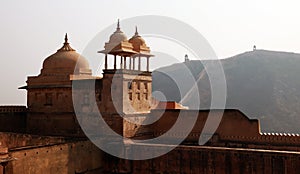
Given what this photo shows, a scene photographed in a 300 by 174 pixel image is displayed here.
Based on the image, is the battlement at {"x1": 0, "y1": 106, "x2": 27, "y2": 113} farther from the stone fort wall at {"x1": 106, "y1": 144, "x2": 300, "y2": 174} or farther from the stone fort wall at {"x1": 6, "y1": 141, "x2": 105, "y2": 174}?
the stone fort wall at {"x1": 106, "y1": 144, "x2": 300, "y2": 174}

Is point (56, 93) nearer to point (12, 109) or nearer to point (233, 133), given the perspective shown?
point (12, 109)

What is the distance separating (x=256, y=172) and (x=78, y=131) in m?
10.4

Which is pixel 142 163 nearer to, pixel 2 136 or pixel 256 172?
pixel 256 172

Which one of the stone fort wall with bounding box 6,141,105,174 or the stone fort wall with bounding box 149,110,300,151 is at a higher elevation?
the stone fort wall with bounding box 149,110,300,151

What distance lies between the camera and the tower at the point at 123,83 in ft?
64.8

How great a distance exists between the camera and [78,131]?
2139 centimetres

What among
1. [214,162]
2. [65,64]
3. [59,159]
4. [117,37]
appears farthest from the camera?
[65,64]

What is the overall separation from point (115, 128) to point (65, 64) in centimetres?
610

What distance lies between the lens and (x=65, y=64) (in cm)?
2317

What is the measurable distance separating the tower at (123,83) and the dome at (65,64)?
2.58 meters

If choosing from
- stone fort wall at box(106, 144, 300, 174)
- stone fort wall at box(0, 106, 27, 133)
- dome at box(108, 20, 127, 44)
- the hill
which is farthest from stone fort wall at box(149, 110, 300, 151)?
the hill

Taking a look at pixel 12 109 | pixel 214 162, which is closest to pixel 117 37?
pixel 12 109

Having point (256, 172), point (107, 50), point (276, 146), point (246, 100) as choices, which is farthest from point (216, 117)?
point (246, 100)

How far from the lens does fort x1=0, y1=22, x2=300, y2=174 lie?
1535cm
